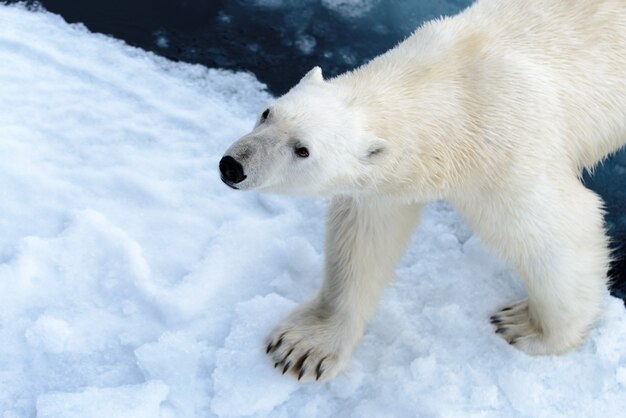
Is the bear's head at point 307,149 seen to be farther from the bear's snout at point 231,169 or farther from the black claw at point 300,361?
the black claw at point 300,361

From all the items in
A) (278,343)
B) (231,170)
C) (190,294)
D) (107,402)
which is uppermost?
(231,170)

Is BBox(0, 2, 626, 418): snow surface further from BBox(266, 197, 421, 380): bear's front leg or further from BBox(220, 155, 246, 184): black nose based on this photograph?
BBox(220, 155, 246, 184): black nose

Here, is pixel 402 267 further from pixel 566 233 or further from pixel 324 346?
pixel 566 233

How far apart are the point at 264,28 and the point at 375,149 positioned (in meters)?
2.18

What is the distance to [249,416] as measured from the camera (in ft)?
8.63

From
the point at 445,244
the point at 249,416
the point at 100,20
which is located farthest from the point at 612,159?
the point at 100,20

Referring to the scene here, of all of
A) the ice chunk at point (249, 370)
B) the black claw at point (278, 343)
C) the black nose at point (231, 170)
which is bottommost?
the ice chunk at point (249, 370)

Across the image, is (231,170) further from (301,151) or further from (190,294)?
(190,294)

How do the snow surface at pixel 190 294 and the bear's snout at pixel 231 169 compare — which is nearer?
the bear's snout at pixel 231 169

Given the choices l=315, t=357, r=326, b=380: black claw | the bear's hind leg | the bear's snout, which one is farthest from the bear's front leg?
the bear's snout

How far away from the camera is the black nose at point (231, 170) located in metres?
2.13

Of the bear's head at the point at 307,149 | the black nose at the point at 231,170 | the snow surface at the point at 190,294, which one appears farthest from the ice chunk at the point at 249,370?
the black nose at the point at 231,170

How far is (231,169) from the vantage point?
2137 millimetres

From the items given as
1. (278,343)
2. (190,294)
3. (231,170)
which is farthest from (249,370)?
(231,170)
